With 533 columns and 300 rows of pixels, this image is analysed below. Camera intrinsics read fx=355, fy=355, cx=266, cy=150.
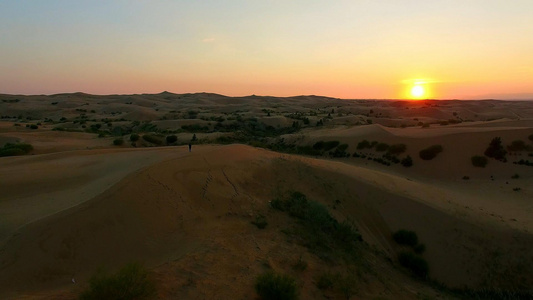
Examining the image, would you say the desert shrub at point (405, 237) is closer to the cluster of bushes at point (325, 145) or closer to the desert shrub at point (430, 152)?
the desert shrub at point (430, 152)

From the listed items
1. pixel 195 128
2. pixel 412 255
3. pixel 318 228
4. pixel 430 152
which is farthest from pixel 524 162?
pixel 195 128

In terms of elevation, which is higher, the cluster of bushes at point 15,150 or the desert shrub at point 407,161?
the cluster of bushes at point 15,150

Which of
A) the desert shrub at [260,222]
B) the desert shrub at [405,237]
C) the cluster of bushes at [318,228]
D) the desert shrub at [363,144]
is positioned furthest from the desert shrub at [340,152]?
the desert shrub at [260,222]

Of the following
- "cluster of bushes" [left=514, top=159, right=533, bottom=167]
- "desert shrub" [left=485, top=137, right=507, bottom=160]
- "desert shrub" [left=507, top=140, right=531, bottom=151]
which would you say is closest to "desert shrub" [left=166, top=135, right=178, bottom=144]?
"desert shrub" [left=485, top=137, right=507, bottom=160]

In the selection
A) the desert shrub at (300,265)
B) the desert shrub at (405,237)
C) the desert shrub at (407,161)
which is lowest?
the desert shrub at (405,237)

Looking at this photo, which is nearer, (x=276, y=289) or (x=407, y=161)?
(x=276, y=289)

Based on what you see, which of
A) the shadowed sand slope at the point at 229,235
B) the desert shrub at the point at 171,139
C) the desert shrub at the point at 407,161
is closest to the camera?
the shadowed sand slope at the point at 229,235

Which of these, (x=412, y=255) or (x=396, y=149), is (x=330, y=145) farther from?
(x=412, y=255)
